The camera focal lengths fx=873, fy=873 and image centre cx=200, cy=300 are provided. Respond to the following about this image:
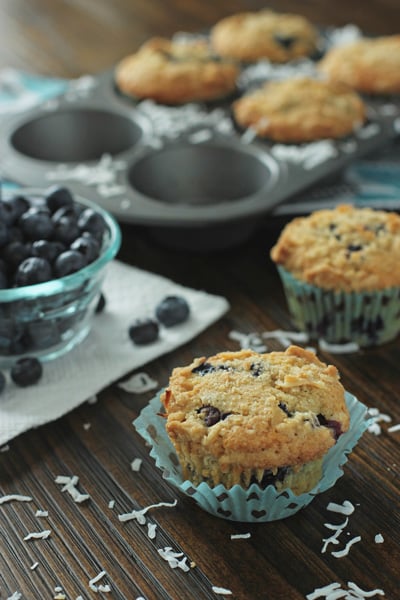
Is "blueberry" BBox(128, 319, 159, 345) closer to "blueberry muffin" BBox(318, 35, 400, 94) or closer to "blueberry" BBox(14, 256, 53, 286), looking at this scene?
"blueberry" BBox(14, 256, 53, 286)

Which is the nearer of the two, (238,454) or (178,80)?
(238,454)

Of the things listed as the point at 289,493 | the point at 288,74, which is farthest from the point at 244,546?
the point at 288,74

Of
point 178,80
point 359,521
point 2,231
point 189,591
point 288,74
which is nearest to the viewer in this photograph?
point 189,591

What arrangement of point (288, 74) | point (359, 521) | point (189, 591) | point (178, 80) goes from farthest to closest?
point (288, 74) → point (178, 80) → point (359, 521) → point (189, 591)

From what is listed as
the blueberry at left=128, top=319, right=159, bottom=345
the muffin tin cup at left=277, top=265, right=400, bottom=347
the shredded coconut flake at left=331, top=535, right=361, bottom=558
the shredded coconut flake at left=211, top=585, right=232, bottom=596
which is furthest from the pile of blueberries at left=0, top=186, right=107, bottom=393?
the shredded coconut flake at left=331, top=535, right=361, bottom=558

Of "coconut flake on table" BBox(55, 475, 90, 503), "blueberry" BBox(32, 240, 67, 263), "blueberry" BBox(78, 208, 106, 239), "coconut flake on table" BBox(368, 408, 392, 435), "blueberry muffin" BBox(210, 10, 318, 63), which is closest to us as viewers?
"coconut flake on table" BBox(55, 475, 90, 503)

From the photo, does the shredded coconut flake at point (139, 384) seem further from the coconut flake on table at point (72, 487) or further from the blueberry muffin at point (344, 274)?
the blueberry muffin at point (344, 274)

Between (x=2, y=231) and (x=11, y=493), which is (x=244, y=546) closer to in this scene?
(x=11, y=493)

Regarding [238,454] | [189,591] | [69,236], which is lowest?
[189,591]
